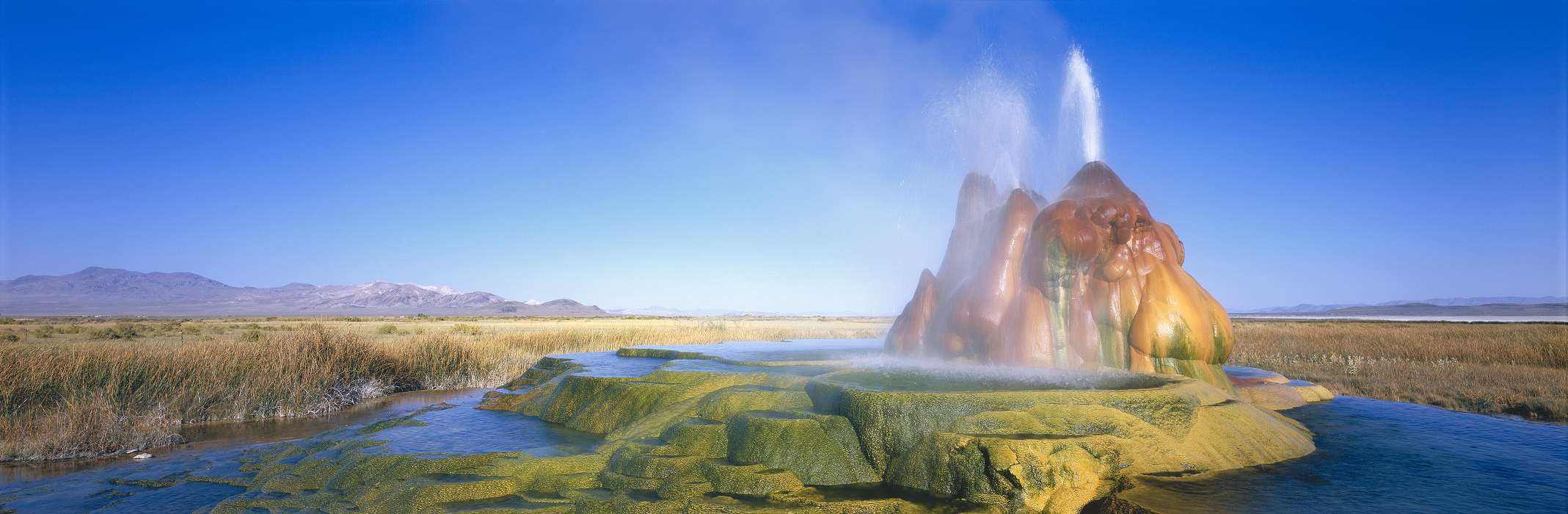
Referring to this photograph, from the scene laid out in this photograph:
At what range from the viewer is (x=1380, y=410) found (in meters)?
10.3

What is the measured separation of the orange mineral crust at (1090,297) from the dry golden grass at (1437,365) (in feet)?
19.5

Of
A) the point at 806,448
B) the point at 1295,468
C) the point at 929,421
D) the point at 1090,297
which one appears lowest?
the point at 1295,468

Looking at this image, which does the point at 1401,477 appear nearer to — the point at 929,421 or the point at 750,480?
the point at 929,421

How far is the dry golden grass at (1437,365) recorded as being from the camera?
12531 mm

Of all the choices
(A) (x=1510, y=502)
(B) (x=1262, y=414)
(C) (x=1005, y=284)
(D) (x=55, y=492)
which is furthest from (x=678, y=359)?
(A) (x=1510, y=502)

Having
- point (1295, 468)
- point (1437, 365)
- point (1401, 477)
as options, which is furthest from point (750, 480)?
point (1437, 365)

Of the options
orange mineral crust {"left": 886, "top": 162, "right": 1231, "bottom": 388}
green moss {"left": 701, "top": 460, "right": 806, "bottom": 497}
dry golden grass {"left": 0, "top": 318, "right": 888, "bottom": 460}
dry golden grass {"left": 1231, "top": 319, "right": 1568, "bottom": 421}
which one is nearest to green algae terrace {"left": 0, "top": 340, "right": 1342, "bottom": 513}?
green moss {"left": 701, "top": 460, "right": 806, "bottom": 497}

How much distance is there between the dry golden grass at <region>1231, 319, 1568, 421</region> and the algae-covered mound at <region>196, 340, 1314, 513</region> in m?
7.63

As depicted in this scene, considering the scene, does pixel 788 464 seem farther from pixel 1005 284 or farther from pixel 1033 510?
pixel 1005 284

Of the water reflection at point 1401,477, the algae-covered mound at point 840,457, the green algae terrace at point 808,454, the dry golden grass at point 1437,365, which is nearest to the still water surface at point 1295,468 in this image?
the water reflection at point 1401,477

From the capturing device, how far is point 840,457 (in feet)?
23.3

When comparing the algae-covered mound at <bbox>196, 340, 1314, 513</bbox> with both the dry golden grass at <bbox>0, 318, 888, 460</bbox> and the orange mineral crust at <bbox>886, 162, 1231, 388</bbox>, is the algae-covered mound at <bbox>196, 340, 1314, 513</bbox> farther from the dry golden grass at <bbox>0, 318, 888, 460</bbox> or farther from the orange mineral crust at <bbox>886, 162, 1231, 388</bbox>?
the dry golden grass at <bbox>0, 318, 888, 460</bbox>

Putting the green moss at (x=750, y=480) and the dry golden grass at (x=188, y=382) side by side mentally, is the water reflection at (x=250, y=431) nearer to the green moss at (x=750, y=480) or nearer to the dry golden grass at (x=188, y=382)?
the dry golden grass at (x=188, y=382)

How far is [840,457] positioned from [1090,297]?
260 inches
